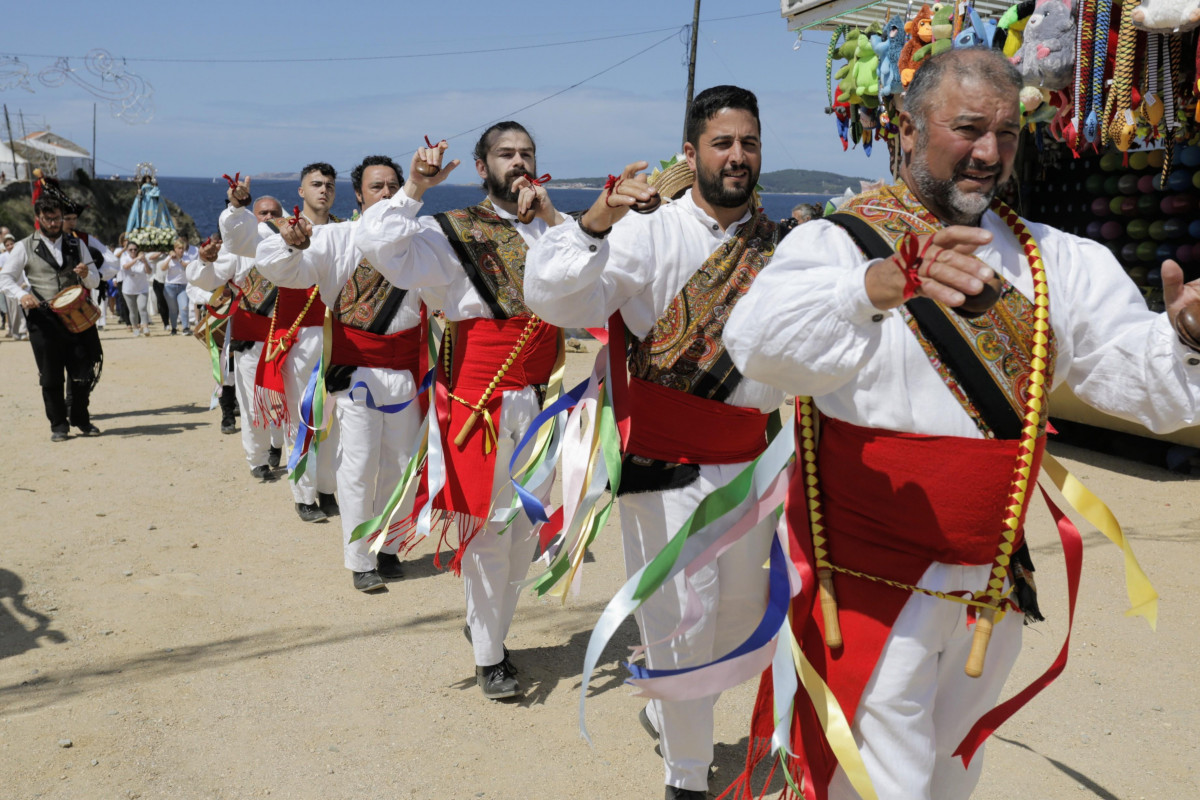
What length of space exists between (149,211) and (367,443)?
2332 centimetres

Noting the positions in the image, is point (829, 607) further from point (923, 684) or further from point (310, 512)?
point (310, 512)

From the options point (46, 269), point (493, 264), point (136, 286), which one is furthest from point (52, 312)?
point (136, 286)

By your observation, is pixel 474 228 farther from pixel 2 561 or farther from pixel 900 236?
pixel 2 561

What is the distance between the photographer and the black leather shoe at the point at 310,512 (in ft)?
21.2

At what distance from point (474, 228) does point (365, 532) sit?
1.49 meters

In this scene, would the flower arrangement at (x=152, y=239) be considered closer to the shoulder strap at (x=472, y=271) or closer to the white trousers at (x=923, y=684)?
the shoulder strap at (x=472, y=271)

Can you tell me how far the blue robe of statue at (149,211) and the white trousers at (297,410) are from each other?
824 inches

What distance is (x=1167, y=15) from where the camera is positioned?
17.9 feet

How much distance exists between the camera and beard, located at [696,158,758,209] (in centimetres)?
299

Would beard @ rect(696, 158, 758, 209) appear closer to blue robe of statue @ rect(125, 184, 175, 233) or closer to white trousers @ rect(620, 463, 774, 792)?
white trousers @ rect(620, 463, 774, 792)

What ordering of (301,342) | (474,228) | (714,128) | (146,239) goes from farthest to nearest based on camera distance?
(146,239) → (301,342) → (474,228) → (714,128)

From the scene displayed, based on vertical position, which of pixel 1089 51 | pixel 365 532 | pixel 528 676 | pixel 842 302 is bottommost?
pixel 528 676

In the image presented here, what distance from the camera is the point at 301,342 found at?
670 cm

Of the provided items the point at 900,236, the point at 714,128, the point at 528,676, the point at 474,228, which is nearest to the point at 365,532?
the point at 528,676
